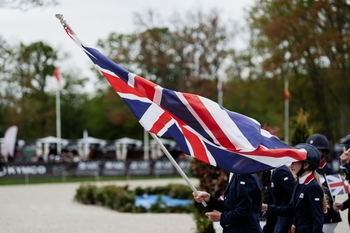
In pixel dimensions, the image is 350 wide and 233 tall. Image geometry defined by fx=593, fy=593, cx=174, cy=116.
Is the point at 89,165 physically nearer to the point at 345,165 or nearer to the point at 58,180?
the point at 58,180

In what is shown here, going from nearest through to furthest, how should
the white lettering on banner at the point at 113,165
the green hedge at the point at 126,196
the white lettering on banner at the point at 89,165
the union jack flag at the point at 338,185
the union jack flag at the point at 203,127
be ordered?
the union jack flag at the point at 203,127
the union jack flag at the point at 338,185
the green hedge at the point at 126,196
the white lettering on banner at the point at 89,165
the white lettering on banner at the point at 113,165

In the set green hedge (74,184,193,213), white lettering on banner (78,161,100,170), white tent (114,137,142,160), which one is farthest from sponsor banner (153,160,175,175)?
green hedge (74,184,193,213)

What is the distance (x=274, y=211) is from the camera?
6.82m

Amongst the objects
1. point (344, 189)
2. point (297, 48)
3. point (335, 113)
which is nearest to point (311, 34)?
point (297, 48)

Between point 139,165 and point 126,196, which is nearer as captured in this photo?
point 126,196

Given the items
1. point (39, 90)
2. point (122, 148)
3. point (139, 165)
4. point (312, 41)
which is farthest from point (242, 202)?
point (39, 90)

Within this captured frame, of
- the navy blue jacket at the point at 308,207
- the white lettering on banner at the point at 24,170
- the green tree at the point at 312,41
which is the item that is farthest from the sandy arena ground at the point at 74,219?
the green tree at the point at 312,41

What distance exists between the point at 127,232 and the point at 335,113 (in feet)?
115

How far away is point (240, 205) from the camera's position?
6.04 metres

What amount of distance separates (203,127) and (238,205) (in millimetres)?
872

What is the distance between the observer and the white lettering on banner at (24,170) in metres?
33.8

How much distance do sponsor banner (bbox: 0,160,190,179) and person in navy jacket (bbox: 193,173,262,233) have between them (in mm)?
29185

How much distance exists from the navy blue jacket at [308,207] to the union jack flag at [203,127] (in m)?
0.80

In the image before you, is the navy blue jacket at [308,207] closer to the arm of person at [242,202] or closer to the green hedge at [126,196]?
the arm of person at [242,202]
